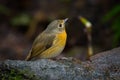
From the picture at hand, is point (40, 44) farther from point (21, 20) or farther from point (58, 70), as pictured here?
point (21, 20)

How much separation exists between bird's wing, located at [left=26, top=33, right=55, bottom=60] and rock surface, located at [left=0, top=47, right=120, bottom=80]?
593 mm

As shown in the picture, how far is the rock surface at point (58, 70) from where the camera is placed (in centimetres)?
613

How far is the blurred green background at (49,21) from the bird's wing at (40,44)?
4.29m

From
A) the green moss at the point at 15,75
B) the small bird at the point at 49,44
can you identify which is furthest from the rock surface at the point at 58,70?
the small bird at the point at 49,44

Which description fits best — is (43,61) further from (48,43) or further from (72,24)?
(72,24)

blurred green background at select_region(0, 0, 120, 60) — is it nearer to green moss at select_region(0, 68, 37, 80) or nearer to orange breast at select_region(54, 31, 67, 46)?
orange breast at select_region(54, 31, 67, 46)

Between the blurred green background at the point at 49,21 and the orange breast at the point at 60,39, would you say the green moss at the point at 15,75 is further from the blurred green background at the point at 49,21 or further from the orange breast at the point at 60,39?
the blurred green background at the point at 49,21

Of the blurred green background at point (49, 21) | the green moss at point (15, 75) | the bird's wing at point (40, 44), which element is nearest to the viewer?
the green moss at point (15, 75)

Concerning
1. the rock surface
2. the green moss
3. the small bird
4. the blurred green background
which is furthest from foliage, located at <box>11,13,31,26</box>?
the green moss

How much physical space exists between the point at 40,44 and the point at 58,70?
91cm

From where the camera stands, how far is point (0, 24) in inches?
533

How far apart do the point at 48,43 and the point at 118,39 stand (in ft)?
8.77

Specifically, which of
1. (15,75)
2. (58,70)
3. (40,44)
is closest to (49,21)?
(40,44)

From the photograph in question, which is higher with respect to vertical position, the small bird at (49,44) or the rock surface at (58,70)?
the small bird at (49,44)
